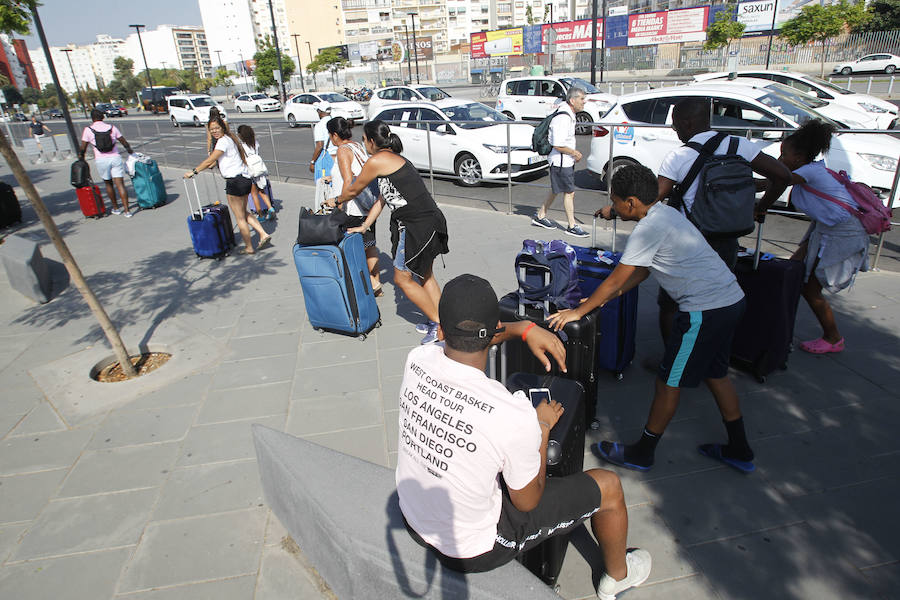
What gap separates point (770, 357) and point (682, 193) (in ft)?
4.59

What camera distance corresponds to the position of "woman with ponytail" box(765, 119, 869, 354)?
400 centimetres

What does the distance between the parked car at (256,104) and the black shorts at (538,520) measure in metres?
43.3

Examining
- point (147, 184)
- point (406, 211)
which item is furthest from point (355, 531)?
point (147, 184)

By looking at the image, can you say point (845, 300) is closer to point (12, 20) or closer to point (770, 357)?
point (770, 357)

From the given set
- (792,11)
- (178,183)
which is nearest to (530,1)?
(792,11)

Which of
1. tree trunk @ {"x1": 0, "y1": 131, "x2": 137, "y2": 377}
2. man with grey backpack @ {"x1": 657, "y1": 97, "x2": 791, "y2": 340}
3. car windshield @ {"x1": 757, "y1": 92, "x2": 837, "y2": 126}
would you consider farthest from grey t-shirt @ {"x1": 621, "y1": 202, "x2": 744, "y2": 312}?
car windshield @ {"x1": 757, "y1": 92, "x2": 837, "y2": 126}

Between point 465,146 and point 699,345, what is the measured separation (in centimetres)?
865

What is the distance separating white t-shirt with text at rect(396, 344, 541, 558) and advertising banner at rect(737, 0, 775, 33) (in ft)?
177

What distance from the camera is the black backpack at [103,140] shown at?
9.80 m

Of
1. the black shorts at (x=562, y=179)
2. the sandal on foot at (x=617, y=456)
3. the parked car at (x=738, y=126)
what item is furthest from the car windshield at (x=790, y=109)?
the sandal on foot at (x=617, y=456)

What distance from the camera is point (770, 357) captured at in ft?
13.3

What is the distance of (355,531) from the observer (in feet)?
7.51

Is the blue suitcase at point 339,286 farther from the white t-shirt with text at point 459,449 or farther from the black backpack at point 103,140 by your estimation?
the black backpack at point 103,140

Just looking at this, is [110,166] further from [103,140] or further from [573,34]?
[573,34]
